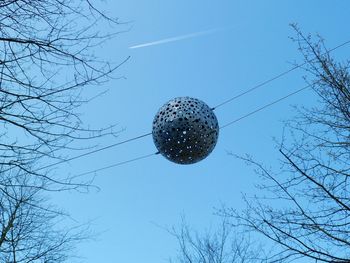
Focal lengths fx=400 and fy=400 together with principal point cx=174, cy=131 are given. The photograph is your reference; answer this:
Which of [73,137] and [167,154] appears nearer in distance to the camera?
[73,137]

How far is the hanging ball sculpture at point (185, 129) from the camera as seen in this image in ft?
15.0

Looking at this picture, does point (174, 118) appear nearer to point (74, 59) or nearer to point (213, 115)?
point (213, 115)

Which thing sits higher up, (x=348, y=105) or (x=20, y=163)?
(x=348, y=105)

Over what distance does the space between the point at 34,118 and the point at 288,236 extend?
2511mm

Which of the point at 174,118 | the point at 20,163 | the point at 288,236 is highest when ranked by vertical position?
the point at 174,118

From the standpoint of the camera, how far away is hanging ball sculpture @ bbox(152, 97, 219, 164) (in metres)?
4.57

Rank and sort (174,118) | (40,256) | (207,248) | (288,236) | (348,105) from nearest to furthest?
(288,236), (348,105), (174,118), (40,256), (207,248)

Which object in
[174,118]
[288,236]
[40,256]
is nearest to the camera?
[288,236]

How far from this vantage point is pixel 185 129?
4566 mm

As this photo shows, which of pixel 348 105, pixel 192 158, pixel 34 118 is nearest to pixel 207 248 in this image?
pixel 192 158

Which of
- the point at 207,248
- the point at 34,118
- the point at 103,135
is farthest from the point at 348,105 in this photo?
the point at 207,248

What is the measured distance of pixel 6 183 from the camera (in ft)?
13.5

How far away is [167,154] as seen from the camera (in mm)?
4836

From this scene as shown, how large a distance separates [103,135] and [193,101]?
1314 millimetres
